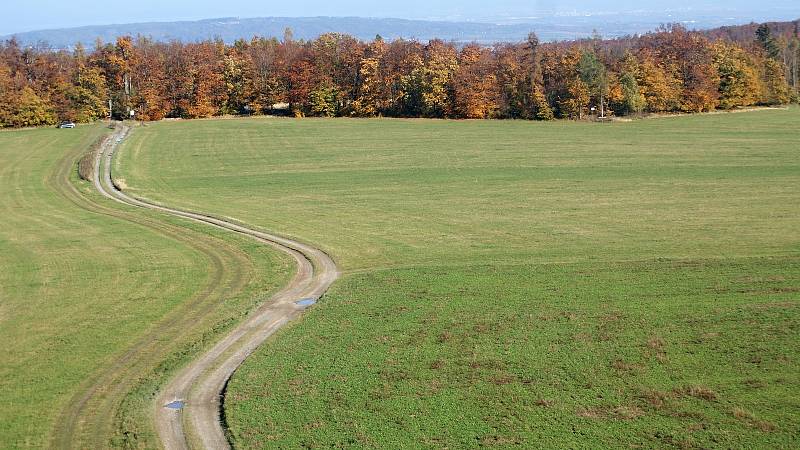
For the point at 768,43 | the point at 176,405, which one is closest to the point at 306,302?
the point at 176,405

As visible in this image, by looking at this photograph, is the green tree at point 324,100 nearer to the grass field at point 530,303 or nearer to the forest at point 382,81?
the forest at point 382,81

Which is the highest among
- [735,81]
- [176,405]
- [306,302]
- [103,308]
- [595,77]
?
[595,77]

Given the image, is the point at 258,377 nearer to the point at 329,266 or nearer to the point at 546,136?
the point at 329,266

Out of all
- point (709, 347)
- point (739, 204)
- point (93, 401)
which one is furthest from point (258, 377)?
point (739, 204)

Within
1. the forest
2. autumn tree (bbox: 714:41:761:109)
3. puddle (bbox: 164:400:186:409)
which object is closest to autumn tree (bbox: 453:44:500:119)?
the forest

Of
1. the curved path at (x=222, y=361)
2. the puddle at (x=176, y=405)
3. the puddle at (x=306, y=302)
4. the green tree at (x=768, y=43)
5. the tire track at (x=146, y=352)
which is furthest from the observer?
the green tree at (x=768, y=43)

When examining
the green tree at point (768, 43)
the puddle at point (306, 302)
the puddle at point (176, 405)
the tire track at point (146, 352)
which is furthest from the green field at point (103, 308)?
the green tree at point (768, 43)

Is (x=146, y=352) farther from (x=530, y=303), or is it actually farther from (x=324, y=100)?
(x=324, y=100)
